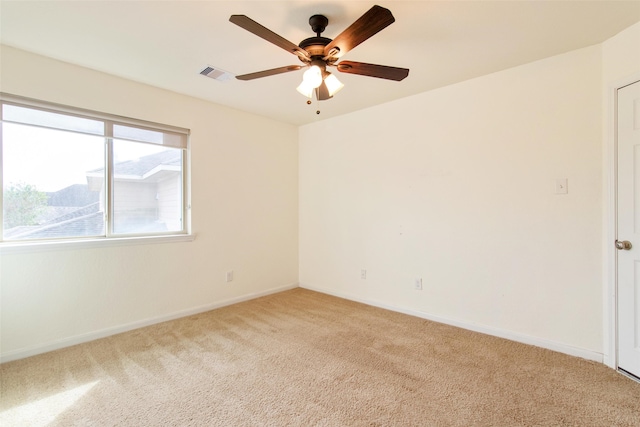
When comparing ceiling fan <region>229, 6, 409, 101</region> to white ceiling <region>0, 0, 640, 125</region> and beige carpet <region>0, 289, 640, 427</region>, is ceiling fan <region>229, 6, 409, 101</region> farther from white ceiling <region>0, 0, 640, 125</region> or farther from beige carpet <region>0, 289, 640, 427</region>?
beige carpet <region>0, 289, 640, 427</region>

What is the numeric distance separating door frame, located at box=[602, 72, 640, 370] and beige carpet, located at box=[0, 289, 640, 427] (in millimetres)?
220

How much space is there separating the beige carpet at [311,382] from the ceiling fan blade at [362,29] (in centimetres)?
215

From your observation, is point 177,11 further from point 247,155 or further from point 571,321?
point 571,321

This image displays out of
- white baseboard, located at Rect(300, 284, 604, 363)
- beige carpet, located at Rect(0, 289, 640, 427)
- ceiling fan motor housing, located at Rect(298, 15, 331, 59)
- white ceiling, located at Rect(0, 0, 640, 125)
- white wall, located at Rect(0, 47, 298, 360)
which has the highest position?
white ceiling, located at Rect(0, 0, 640, 125)

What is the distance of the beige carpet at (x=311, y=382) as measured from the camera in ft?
5.46

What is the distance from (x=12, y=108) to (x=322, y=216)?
3212mm

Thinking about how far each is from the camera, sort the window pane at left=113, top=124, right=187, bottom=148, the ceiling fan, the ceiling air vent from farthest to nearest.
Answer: the window pane at left=113, top=124, right=187, bottom=148 < the ceiling air vent < the ceiling fan

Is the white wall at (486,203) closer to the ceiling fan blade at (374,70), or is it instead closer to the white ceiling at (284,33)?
the white ceiling at (284,33)

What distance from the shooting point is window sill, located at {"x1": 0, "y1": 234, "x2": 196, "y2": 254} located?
2.26m

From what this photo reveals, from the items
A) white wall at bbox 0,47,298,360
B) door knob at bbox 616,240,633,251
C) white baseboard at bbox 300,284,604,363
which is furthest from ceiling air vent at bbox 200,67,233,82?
door knob at bbox 616,240,633,251

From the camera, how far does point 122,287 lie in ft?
9.11

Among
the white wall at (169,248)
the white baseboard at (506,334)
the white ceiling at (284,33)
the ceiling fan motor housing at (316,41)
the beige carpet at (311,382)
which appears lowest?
the beige carpet at (311,382)

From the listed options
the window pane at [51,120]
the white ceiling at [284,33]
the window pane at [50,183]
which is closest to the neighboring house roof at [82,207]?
the window pane at [50,183]

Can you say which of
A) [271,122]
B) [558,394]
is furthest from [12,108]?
[558,394]
